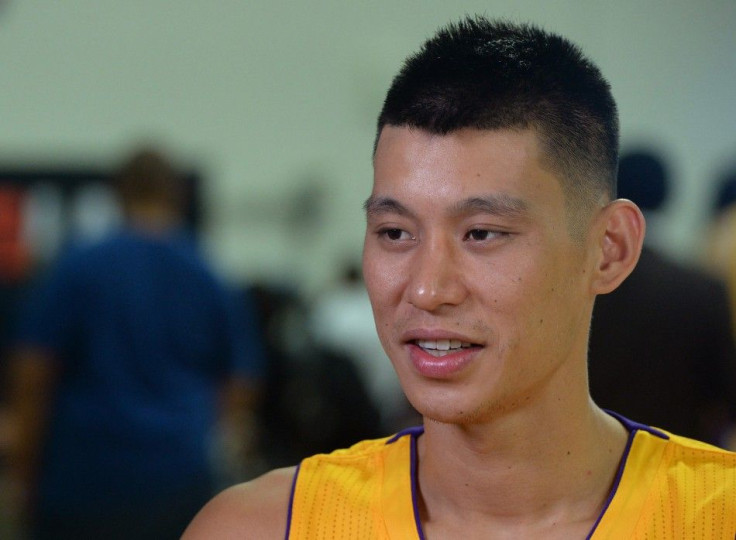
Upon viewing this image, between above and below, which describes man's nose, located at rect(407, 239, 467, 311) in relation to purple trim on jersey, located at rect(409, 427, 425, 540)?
above

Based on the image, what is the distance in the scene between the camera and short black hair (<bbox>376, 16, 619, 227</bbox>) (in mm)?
1306

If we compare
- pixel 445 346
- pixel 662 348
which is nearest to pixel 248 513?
pixel 445 346

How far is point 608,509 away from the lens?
1335 mm

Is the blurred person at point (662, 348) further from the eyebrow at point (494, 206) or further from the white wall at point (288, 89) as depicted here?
the white wall at point (288, 89)

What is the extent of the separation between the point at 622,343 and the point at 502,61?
3.85ft

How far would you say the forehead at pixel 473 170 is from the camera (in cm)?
126

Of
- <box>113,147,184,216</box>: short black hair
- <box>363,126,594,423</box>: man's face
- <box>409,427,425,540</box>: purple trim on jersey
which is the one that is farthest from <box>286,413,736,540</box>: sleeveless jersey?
<box>113,147,184,216</box>: short black hair

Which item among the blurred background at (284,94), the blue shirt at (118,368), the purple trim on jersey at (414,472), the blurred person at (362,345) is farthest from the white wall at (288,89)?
the purple trim on jersey at (414,472)

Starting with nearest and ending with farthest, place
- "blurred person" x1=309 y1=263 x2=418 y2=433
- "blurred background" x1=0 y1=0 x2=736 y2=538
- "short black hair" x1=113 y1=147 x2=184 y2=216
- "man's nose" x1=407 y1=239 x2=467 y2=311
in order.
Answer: "man's nose" x1=407 y1=239 x2=467 y2=311
"short black hair" x1=113 y1=147 x2=184 y2=216
"blurred person" x1=309 y1=263 x2=418 y2=433
"blurred background" x1=0 y1=0 x2=736 y2=538

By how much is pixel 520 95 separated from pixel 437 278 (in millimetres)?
267

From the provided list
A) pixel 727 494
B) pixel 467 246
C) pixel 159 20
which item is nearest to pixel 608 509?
pixel 727 494

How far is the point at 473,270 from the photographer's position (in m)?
1.26

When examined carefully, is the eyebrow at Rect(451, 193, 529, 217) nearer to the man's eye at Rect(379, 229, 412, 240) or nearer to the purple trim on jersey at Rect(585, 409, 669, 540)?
the man's eye at Rect(379, 229, 412, 240)

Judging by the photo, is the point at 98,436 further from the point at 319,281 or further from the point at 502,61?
the point at 319,281
